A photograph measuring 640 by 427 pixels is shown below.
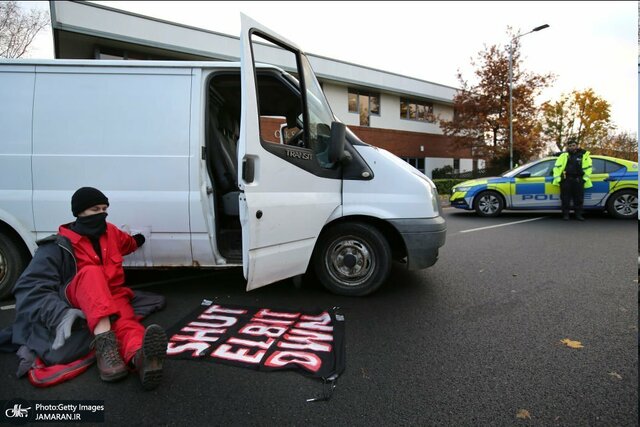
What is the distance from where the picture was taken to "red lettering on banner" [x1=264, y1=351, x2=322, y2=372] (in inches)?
94.9

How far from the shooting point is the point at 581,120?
29.6 m

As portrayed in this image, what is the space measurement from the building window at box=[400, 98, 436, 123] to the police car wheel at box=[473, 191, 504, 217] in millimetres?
15859

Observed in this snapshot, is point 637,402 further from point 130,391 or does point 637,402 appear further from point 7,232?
point 7,232

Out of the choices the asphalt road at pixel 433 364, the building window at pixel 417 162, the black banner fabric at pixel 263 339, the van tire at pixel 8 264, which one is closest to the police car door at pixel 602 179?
the asphalt road at pixel 433 364

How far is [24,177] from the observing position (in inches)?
135

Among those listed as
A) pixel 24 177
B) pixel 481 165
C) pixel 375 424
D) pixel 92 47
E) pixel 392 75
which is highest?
pixel 392 75

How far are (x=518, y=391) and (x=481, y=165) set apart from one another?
31.7 m

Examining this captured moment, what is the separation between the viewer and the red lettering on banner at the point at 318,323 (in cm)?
298

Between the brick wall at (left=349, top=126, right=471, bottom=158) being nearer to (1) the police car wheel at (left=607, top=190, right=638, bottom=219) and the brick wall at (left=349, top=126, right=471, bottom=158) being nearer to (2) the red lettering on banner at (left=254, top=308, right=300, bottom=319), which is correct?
(1) the police car wheel at (left=607, top=190, right=638, bottom=219)

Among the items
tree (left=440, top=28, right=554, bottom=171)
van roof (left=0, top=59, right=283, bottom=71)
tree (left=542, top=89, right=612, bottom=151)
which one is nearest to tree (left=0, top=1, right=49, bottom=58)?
van roof (left=0, top=59, right=283, bottom=71)

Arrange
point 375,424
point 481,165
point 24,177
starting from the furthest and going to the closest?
point 481,165
point 24,177
point 375,424

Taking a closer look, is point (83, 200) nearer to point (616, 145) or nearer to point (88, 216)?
point (88, 216)

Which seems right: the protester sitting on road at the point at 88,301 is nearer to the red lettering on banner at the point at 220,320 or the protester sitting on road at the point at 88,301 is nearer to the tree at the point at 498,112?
the red lettering on banner at the point at 220,320

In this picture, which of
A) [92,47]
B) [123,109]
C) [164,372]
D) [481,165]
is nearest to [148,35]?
[92,47]
